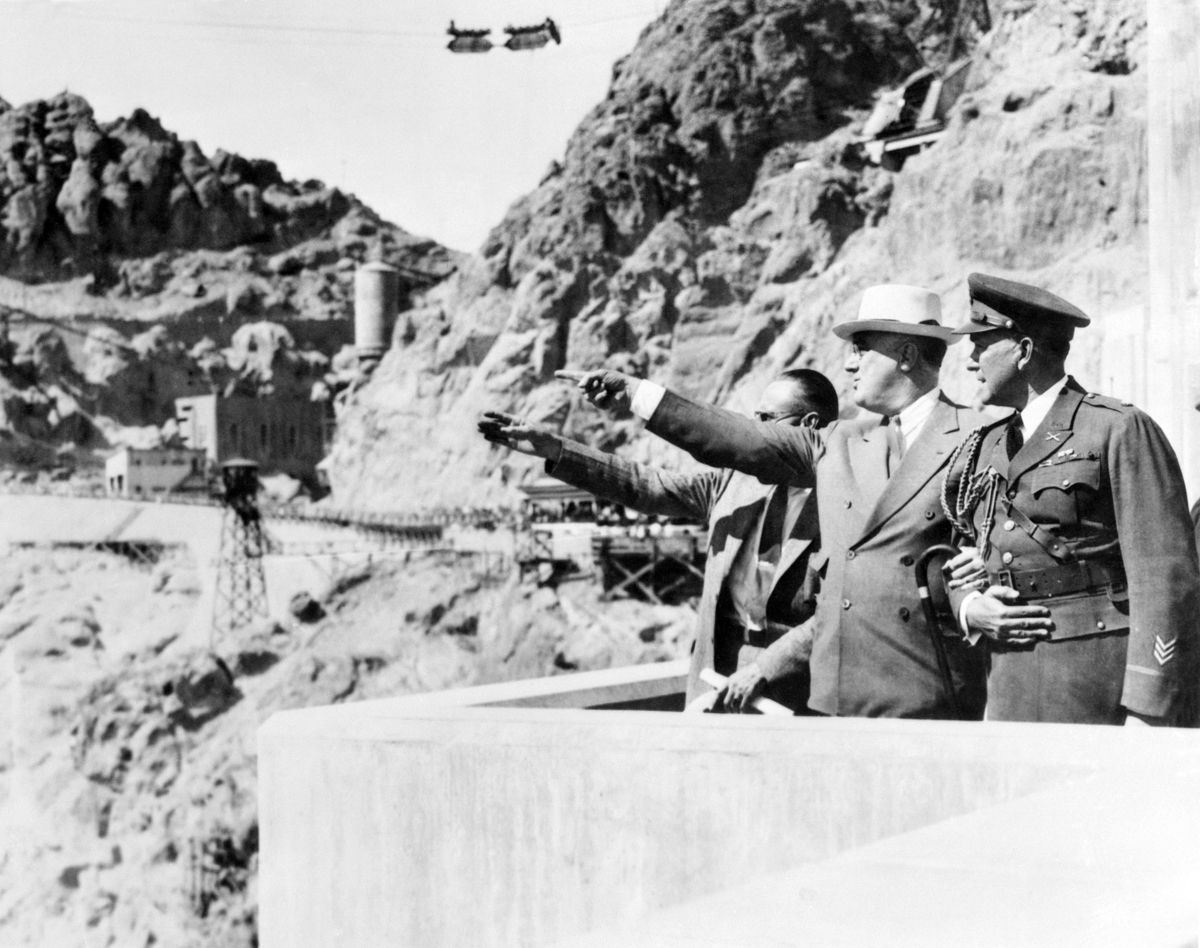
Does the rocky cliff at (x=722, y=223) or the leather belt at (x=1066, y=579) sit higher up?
the rocky cliff at (x=722, y=223)

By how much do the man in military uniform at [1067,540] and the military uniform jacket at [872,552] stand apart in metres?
0.12

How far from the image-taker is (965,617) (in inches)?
139

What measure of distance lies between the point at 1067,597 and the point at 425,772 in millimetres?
1635

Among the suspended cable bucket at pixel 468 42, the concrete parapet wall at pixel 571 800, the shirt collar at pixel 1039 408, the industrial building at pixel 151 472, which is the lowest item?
the industrial building at pixel 151 472

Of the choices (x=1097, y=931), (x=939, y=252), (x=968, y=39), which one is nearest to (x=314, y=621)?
(x=939, y=252)

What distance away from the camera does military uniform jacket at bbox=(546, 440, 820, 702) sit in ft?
13.9

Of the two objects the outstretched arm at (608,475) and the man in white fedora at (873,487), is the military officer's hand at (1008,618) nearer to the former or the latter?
the man in white fedora at (873,487)

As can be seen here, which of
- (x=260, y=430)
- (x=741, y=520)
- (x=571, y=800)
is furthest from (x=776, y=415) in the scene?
(x=260, y=430)

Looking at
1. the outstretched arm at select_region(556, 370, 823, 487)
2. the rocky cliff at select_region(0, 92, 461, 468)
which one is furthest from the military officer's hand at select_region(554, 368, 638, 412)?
the rocky cliff at select_region(0, 92, 461, 468)

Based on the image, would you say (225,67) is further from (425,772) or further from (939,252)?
(425,772)

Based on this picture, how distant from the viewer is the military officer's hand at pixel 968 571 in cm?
351

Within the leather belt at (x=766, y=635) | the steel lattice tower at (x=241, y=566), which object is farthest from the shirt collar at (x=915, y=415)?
the steel lattice tower at (x=241, y=566)

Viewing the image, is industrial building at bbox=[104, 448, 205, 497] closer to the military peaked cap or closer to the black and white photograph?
the black and white photograph

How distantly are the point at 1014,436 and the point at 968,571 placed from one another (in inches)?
13.4
